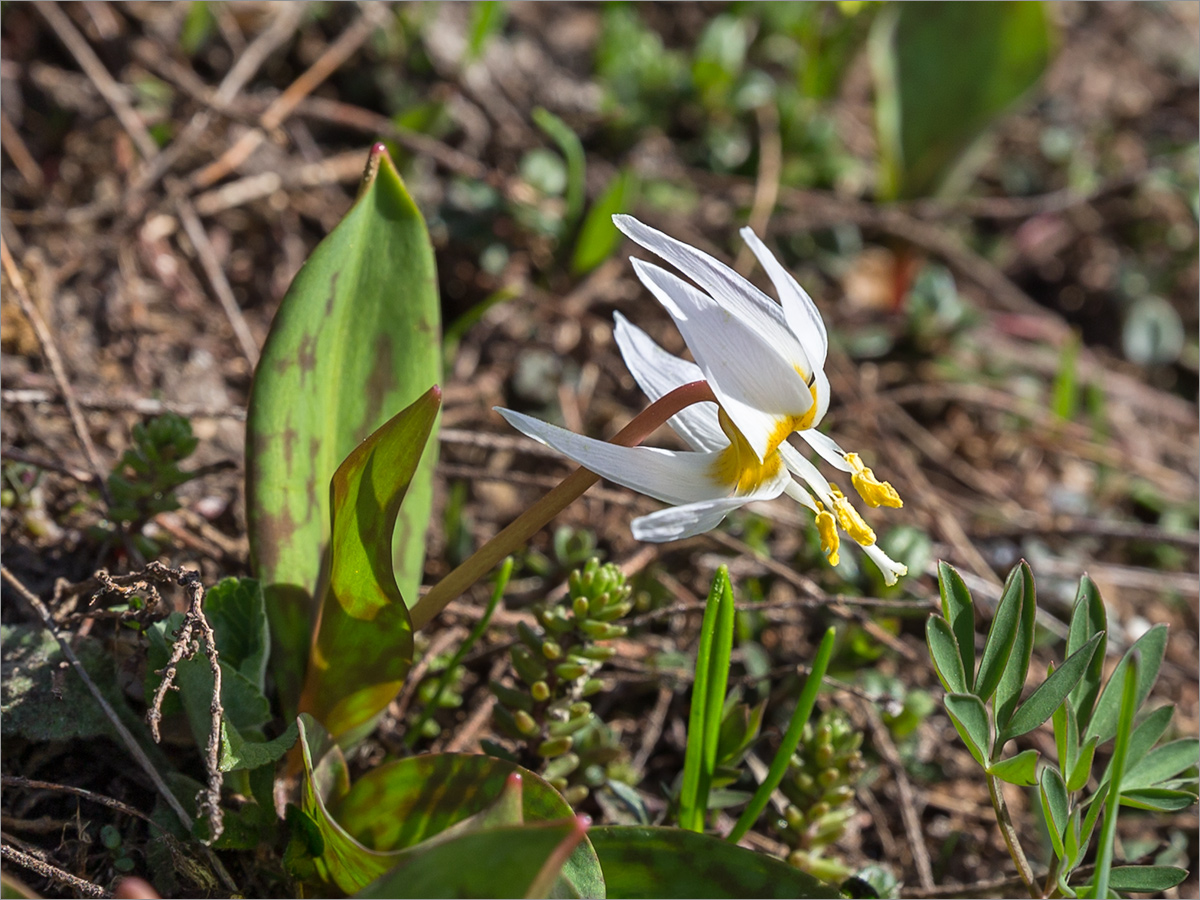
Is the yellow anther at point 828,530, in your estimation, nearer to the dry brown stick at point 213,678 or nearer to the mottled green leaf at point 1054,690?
the mottled green leaf at point 1054,690

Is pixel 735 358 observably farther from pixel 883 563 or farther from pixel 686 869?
pixel 686 869

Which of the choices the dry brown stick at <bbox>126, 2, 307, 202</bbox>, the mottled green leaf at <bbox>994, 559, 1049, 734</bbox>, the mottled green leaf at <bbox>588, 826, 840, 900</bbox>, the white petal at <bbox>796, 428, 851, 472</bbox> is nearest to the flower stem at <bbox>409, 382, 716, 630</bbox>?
the white petal at <bbox>796, 428, 851, 472</bbox>

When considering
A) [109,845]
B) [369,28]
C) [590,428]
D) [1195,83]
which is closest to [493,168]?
[369,28]

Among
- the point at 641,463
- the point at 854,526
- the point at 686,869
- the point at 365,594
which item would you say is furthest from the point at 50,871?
the point at 854,526

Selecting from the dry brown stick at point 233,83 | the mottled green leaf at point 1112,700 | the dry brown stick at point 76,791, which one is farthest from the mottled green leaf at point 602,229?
the dry brown stick at point 76,791

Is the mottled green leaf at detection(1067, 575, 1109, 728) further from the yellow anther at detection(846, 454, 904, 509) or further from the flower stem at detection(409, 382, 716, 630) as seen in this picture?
the flower stem at detection(409, 382, 716, 630)

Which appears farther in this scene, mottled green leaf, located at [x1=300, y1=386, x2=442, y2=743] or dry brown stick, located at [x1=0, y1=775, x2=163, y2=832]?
dry brown stick, located at [x1=0, y1=775, x2=163, y2=832]
